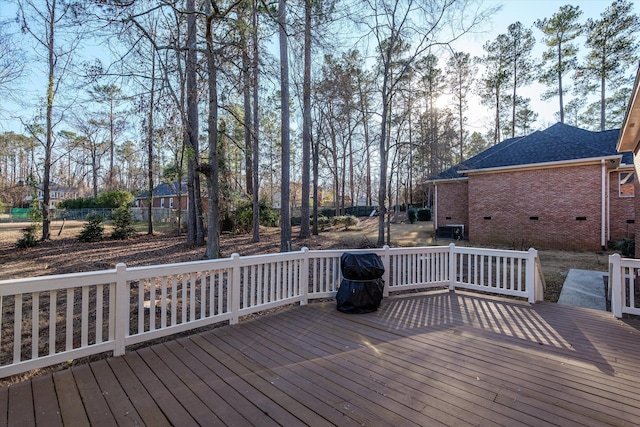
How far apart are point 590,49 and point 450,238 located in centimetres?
1487

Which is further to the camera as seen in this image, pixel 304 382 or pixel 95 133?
pixel 95 133

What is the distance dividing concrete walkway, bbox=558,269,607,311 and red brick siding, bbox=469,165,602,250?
14.0 ft

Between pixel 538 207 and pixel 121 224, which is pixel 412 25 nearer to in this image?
pixel 538 207

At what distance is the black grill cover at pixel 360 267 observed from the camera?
13.0 ft

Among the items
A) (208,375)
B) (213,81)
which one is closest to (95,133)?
(213,81)

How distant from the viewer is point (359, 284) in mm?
4012

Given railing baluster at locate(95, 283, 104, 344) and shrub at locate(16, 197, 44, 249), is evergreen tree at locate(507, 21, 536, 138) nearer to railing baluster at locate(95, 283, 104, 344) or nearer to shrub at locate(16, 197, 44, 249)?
railing baluster at locate(95, 283, 104, 344)

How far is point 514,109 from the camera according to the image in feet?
72.1

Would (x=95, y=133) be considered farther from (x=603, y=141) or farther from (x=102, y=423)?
(x=603, y=141)

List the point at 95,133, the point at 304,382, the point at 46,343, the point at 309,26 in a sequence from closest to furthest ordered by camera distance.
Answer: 1. the point at 304,382
2. the point at 46,343
3. the point at 309,26
4. the point at 95,133

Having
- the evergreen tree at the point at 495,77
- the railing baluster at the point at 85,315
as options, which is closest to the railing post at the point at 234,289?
the railing baluster at the point at 85,315

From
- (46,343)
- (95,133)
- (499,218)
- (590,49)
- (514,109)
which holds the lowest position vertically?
(46,343)

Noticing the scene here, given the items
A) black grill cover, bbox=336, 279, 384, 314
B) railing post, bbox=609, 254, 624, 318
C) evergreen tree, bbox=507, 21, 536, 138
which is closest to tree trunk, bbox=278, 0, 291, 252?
black grill cover, bbox=336, 279, 384, 314

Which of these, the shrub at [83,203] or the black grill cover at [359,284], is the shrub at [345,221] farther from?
the shrub at [83,203]
